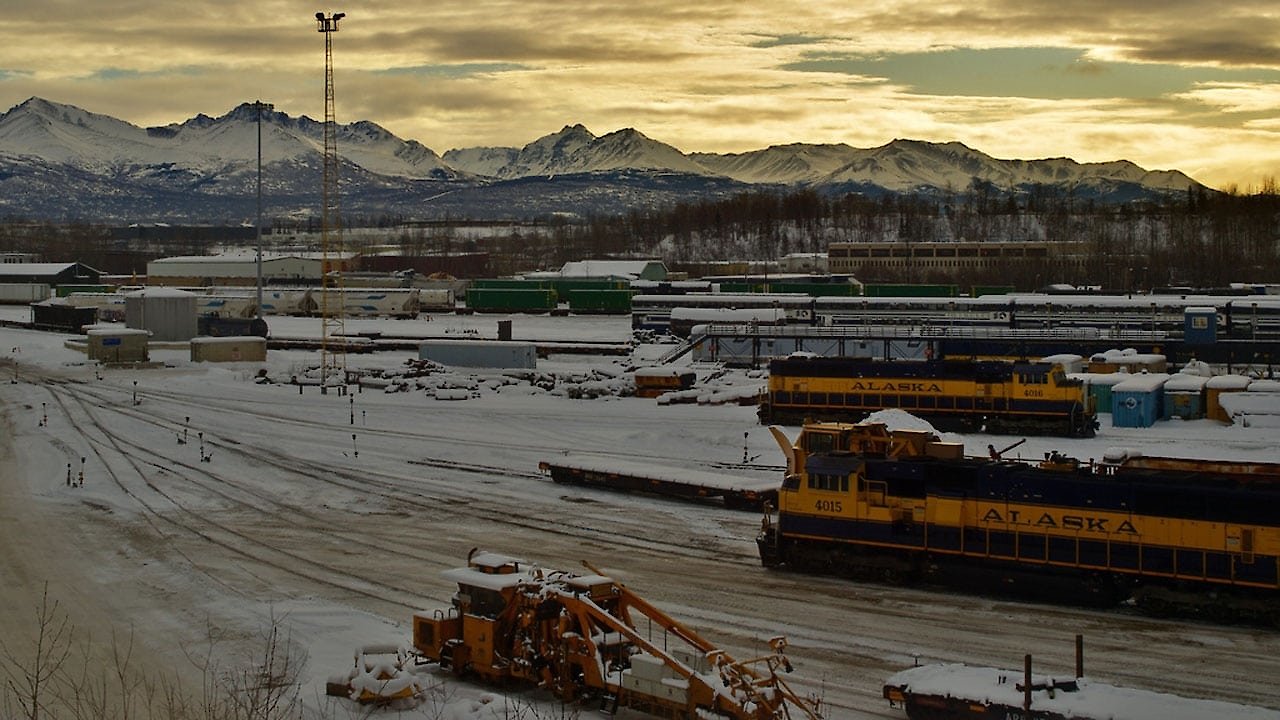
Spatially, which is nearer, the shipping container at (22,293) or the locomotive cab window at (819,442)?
the locomotive cab window at (819,442)

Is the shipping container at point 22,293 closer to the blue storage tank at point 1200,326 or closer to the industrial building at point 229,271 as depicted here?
the industrial building at point 229,271

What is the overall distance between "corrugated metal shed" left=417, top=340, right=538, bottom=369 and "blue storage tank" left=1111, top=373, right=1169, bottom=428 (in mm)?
29963

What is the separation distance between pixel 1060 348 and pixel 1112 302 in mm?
17293

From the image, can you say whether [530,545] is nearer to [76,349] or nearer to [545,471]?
[545,471]

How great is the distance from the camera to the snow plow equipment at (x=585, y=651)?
1789 cm

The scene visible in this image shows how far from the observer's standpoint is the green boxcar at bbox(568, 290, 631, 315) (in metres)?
114

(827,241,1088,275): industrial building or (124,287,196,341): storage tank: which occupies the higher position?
(827,241,1088,275): industrial building

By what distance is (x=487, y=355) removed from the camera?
69812 mm

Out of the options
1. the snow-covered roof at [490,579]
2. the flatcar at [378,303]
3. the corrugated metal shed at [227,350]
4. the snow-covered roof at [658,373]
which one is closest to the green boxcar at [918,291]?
the flatcar at [378,303]

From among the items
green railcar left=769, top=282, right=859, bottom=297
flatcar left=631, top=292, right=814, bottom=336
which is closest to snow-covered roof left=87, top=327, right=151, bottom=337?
flatcar left=631, top=292, right=814, bottom=336

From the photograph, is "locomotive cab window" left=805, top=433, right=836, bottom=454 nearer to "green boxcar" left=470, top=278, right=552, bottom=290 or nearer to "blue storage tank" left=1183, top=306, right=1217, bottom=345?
"blue storage tank" left=1183, top=306, right=1217, bottom=345

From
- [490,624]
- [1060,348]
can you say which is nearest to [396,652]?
[490,624]

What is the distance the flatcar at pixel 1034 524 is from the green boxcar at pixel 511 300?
289 feet

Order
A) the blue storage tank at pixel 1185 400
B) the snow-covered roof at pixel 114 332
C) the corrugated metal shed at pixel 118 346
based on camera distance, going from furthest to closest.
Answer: the snow-covered roof at pixel 114 332
the corrugated metal shed at pixel 118 346
the blue storage tank at pixel 1185 400
